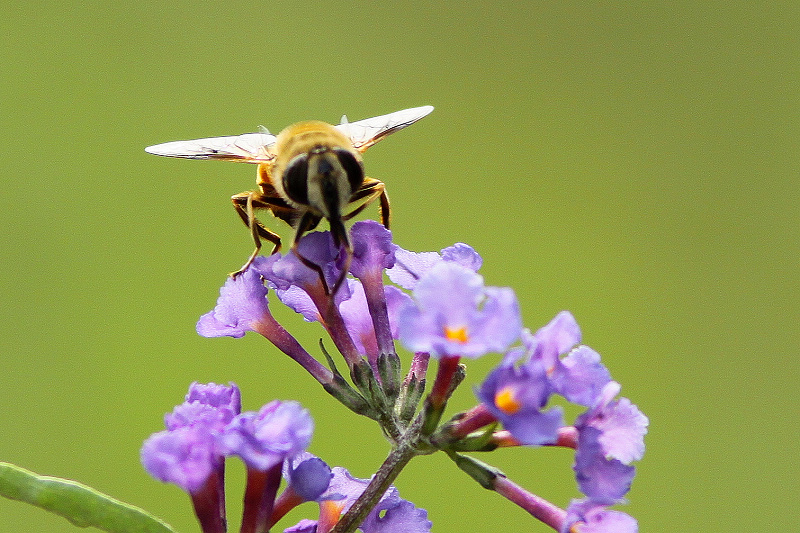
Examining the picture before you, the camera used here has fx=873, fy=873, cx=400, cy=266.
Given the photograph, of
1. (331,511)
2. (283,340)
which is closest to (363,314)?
(283,340)

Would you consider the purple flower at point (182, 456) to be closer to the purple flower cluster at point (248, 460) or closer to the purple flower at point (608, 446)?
the purple flower cluster at point (248, 460)

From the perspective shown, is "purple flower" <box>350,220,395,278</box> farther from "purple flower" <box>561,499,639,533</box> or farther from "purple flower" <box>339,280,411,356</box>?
"purple flower" <box>561,499,639,533</box>

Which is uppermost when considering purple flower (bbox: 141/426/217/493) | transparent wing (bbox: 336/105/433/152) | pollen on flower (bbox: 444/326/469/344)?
transparent wing (bbox: 336/105/433/152)

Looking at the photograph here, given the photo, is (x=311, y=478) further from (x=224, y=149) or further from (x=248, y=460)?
(x=224, y=149)

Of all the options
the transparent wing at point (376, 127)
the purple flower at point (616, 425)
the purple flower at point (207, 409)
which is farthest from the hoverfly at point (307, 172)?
the purple flower at point (616, 425)

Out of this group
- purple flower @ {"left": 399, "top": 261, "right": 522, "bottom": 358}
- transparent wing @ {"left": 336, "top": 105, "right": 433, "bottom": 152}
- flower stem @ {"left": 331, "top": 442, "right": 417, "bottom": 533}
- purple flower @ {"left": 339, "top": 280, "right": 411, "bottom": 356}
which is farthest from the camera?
transparent wing @ {"left": 336, "top": 105, "right": 433, "bottom": 152}

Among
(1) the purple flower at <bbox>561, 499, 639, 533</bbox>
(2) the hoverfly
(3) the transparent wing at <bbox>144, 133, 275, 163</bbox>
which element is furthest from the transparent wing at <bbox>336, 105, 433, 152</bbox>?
(1) the purple flower at <bbox>561, 499, 639, 533</bbox>

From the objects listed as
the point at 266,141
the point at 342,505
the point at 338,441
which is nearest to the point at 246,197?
the point at 266,141
